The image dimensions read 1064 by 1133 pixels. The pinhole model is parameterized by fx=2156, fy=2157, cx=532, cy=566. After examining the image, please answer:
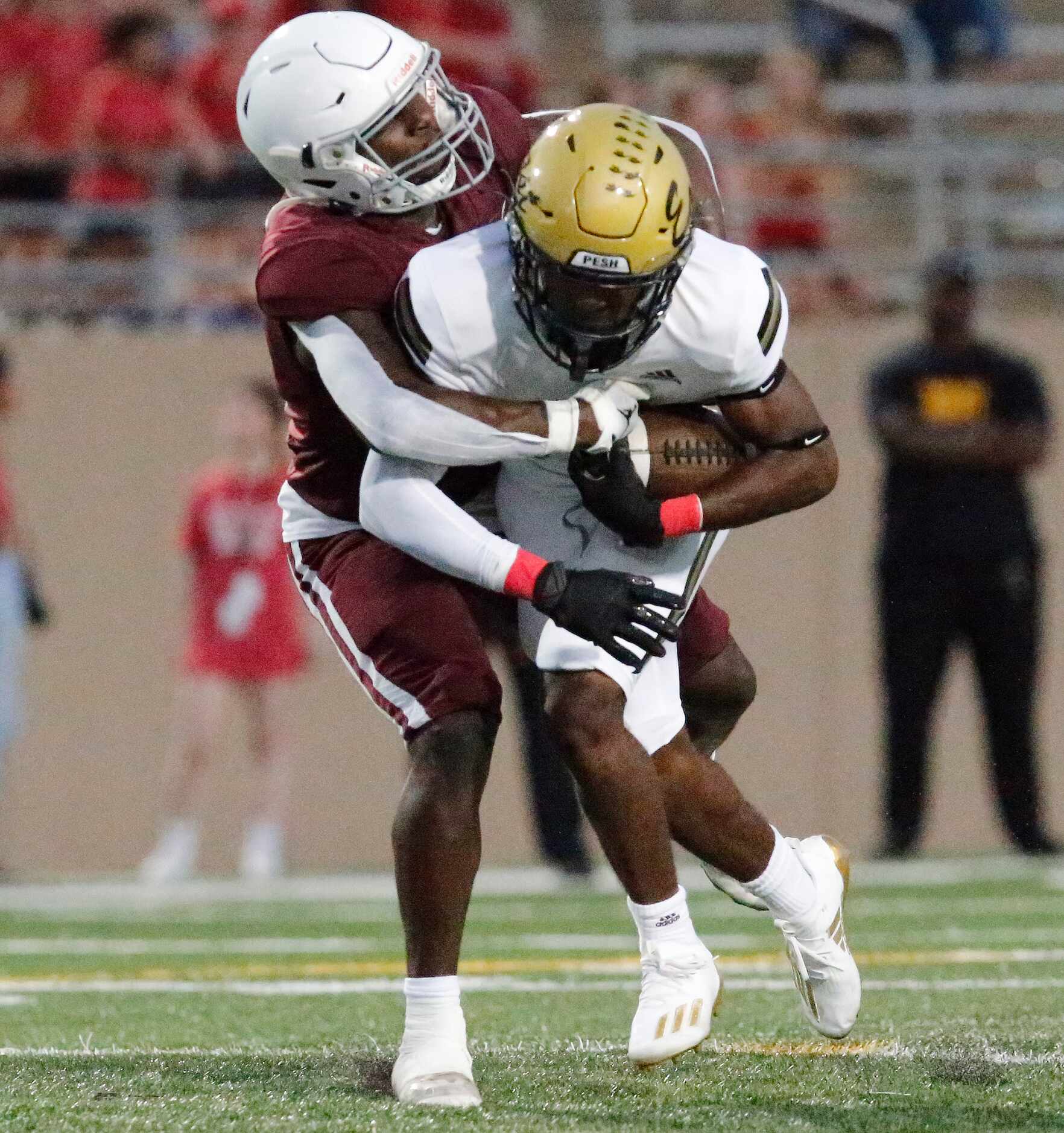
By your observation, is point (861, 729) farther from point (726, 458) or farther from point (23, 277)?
point (726, 458)

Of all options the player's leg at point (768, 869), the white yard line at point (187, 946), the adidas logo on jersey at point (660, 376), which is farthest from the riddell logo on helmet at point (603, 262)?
the white yard line at point (187, 946)

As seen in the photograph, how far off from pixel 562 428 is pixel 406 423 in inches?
9.7

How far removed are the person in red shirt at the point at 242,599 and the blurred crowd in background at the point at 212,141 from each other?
3.61ft

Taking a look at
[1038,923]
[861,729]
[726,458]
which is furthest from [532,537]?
[861,729]

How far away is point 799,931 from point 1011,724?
4.29 meters

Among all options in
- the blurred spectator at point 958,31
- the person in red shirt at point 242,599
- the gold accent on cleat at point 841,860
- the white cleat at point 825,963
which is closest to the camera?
the white cleat at point 825,963

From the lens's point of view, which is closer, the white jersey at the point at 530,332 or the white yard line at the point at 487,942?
the white jersey at the point at 530,332

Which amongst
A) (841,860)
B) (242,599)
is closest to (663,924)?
(841,860)

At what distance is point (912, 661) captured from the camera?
310 inches

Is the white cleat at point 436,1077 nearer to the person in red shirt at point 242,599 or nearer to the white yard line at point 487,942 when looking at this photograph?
the white yard line at point 487,942

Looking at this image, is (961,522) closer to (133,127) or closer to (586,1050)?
(133,127)

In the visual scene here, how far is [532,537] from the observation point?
3.63 meters

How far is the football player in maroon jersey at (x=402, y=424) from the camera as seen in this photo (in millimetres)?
3316

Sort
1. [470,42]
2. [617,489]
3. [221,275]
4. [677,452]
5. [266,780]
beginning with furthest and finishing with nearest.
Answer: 1. [470,42]
2. [221,275]
3. [266,780]
4. [677,452]
5. [617,489]
